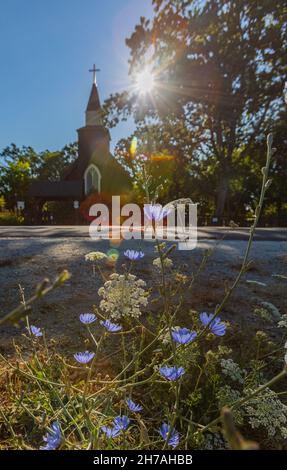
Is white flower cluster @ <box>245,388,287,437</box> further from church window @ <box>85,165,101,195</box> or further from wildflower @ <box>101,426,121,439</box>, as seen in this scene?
church window @ <box>85,165,101,195</box>

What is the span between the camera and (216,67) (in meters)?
22.1

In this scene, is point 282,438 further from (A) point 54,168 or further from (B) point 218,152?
(A) point 54,168

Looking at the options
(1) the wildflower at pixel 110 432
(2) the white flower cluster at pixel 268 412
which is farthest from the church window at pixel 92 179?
(1) the wildflower at pixel 110 432

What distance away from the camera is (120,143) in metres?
28.1

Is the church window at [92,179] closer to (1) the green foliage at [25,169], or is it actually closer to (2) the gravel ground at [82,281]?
(1) the green foliage at [25,169]

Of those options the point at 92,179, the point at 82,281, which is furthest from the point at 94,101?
the point at 82,281

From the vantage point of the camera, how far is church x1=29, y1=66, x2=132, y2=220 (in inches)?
1428

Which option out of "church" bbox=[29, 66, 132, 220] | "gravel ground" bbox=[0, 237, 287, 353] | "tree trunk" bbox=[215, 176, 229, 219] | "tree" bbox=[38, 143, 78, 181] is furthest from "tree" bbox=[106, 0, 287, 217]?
"tree" bbox=[38, 143, 78, 181]

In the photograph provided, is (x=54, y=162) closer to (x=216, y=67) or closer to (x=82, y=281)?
(x=216, y=67)

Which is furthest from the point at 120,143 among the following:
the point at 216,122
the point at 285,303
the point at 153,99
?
the point at 285,303

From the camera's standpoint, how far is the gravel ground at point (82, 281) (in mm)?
2561

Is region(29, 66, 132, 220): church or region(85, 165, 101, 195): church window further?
region(85, 165, 101, 195): church window

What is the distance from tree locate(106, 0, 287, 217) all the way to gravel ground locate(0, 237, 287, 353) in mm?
18955

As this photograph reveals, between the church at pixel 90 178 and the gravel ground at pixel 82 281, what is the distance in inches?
1166
